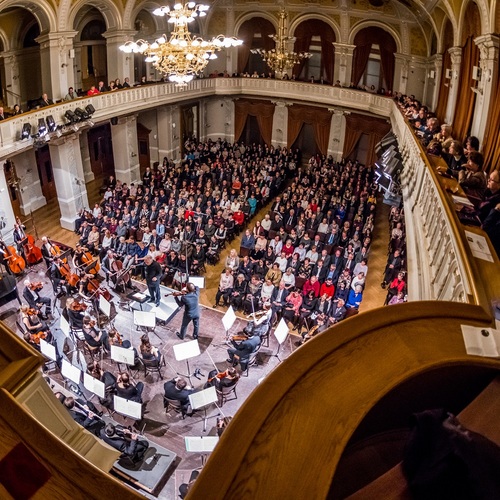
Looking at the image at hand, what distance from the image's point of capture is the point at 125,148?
19172 mm

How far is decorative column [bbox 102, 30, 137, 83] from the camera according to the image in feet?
56.4

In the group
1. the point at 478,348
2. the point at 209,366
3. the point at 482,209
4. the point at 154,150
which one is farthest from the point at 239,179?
the point at 478,348

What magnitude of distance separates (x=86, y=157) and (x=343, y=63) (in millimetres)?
11937

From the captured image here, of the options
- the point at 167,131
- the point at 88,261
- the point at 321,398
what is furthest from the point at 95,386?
the point at 167,131

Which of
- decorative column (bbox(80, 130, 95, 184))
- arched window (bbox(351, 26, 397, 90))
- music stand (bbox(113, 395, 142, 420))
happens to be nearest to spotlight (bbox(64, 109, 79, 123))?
decorative column (bbox(80, 130, 95, 184))

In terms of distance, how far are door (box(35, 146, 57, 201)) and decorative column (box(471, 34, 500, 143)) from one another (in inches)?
597

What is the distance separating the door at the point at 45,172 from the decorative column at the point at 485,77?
15176mm

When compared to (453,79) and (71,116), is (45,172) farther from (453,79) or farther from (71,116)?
(453,79)

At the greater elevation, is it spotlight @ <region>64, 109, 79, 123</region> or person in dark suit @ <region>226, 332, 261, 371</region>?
spotlight @ <region>64, 109, 79, 123</region>

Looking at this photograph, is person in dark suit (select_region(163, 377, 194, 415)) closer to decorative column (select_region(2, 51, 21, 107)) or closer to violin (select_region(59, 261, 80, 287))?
violin (select_region(59, 261, 80, 287))

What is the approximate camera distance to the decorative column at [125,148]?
18.9 meters

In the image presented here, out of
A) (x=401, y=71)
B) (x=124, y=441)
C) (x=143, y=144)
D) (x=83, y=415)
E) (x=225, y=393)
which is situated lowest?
(x=225, y=393)

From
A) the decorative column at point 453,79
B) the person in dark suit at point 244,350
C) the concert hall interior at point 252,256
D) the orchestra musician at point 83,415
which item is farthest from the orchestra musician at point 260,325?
the decorative column at point 453,79

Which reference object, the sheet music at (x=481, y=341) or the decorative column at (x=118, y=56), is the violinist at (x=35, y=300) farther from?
the sheet music at (x=481, y=341)
